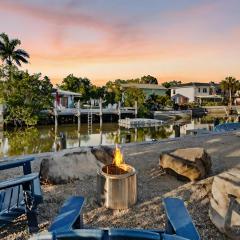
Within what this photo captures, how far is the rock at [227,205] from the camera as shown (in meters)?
5.15

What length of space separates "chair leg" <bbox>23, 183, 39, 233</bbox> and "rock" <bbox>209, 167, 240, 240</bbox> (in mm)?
2945

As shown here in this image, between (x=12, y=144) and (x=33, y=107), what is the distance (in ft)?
48.7

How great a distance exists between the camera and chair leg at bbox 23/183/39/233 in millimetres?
5113

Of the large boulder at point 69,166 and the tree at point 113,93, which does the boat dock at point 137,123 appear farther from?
the large boulder at point 69,166

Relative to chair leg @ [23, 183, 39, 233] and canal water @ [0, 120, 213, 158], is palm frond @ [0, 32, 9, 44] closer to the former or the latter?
canal water @ [0, 120, 213, 158]

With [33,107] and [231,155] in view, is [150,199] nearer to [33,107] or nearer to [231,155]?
[231,155]

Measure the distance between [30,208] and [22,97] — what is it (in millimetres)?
38076

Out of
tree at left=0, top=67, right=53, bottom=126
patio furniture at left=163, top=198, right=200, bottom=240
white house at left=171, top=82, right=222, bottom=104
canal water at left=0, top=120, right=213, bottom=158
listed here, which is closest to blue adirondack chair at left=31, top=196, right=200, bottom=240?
patio furniture at left=163, top=198, right=200, bottom=240

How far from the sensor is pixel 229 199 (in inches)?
215

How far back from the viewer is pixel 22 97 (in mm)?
41500

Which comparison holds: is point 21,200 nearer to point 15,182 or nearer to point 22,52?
Result: point 15,182

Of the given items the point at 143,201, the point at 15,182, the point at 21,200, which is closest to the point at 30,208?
the point at 21,200

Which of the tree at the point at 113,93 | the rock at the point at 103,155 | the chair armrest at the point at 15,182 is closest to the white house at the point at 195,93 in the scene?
the tree at the point at 113,93

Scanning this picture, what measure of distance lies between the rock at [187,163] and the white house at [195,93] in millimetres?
78623
